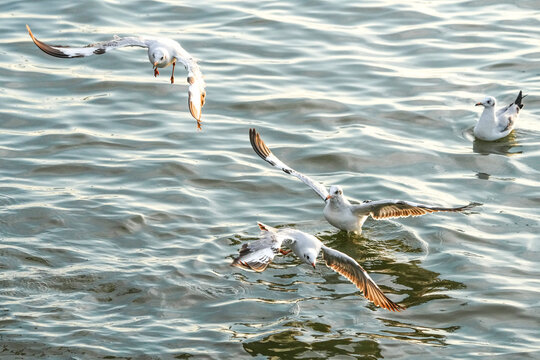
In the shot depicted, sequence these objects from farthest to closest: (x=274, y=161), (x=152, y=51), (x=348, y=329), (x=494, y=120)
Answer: (x=494, y=120)
(x=274, y=161)
(x=152, y=51)
(x=348, y=329)

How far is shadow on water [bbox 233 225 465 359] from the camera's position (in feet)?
31.0

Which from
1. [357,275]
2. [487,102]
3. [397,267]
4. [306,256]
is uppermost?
[487,102]

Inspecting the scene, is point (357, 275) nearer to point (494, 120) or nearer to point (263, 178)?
point (263, 178)

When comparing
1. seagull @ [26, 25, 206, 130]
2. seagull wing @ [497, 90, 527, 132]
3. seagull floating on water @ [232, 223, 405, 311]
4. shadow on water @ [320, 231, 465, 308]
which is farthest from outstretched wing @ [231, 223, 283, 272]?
seagull wing @ [497, 90, 527, 132]

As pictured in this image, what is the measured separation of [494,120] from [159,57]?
255 inches

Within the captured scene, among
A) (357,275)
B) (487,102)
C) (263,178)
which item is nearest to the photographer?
(357,275)

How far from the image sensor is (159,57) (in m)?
10.4

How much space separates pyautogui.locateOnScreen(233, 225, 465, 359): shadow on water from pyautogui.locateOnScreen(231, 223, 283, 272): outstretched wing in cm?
90

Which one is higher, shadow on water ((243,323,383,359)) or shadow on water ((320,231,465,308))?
shadow on water ((320,231,465,308))

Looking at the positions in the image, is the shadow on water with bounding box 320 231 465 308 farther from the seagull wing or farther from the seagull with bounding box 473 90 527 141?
the seagull wing

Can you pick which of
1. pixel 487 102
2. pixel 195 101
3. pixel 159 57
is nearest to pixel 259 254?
pixel 195 101

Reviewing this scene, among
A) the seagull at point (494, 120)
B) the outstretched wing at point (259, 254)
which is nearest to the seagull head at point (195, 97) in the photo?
the outstretched wing at point (259, 254)

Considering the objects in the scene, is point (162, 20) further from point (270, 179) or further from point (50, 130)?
point (270, 179)

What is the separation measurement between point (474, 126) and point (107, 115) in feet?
19.5
